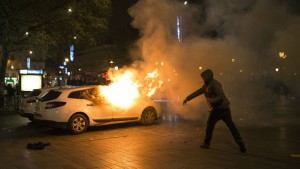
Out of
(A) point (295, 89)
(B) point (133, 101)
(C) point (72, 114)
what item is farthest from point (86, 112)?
(A) point (295, 89)

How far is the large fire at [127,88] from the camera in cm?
1173

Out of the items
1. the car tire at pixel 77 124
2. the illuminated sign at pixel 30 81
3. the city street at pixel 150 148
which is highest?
the illuminated sign at pixel 30 81

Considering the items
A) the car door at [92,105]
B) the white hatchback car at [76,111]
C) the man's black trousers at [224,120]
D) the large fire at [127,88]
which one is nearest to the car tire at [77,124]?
the white hatchback car at [76,111]

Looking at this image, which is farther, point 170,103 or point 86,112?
point 170,103

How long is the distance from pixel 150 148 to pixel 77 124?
3.31m

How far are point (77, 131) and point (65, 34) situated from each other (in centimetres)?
876

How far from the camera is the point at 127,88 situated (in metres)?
12.4

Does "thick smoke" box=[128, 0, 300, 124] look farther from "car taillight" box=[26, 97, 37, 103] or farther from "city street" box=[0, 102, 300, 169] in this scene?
"car taillight" box=[26, 97, 37, 103]

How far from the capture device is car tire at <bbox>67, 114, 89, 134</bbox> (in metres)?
10.5

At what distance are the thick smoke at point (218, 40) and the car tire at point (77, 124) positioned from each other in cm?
451

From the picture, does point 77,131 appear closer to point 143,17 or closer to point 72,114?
point 72,114

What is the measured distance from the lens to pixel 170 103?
2123 cm

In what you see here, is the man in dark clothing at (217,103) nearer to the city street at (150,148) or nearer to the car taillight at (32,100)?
the city street at (150,148)

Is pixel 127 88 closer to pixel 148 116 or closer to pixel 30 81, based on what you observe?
pixel 148 116
